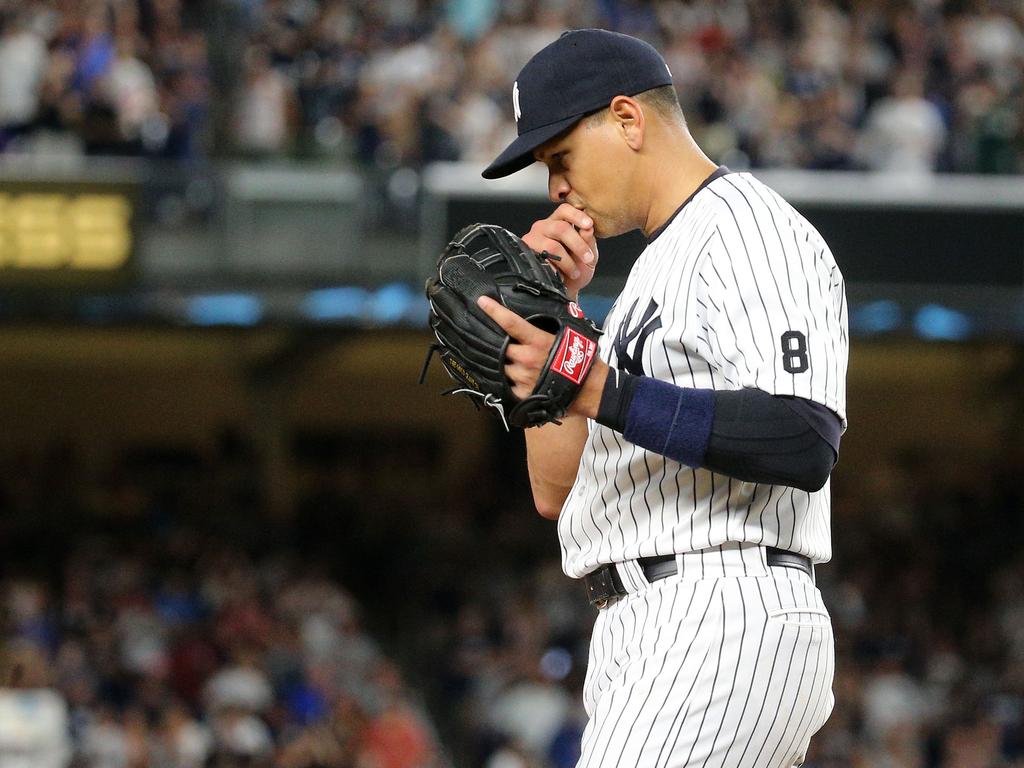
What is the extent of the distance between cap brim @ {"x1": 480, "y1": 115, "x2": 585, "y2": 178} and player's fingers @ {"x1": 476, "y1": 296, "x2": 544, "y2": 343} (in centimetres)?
29

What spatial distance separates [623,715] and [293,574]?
29.2 feet

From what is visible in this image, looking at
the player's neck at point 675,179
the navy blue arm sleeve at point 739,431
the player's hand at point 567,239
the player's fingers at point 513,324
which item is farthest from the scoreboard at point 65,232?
the navy blue arm sleeve at point 739,431

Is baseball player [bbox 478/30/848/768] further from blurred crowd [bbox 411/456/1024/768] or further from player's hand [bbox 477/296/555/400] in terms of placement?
blurred crowd [bbox 411/456/1024/768]

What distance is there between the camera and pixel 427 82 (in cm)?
1044

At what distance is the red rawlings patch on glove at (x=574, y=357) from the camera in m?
2.13

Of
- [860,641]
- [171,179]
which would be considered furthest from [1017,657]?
[171,179]

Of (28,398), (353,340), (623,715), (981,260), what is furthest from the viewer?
(28,398)

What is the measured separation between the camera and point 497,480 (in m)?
12.9

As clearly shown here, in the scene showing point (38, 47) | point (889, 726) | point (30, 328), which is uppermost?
point (38, 47)

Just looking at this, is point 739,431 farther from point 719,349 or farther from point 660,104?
point 660,104

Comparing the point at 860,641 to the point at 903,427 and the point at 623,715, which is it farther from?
the point at 623,715

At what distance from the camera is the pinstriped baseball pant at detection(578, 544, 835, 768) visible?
2.21 m

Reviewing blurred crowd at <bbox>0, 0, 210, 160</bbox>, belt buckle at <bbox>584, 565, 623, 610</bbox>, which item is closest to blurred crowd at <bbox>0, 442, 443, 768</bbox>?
blurred crowd at <bbox>0, 0, 210, 160</bbox>

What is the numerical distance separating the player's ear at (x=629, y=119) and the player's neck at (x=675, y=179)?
0.20 feet
